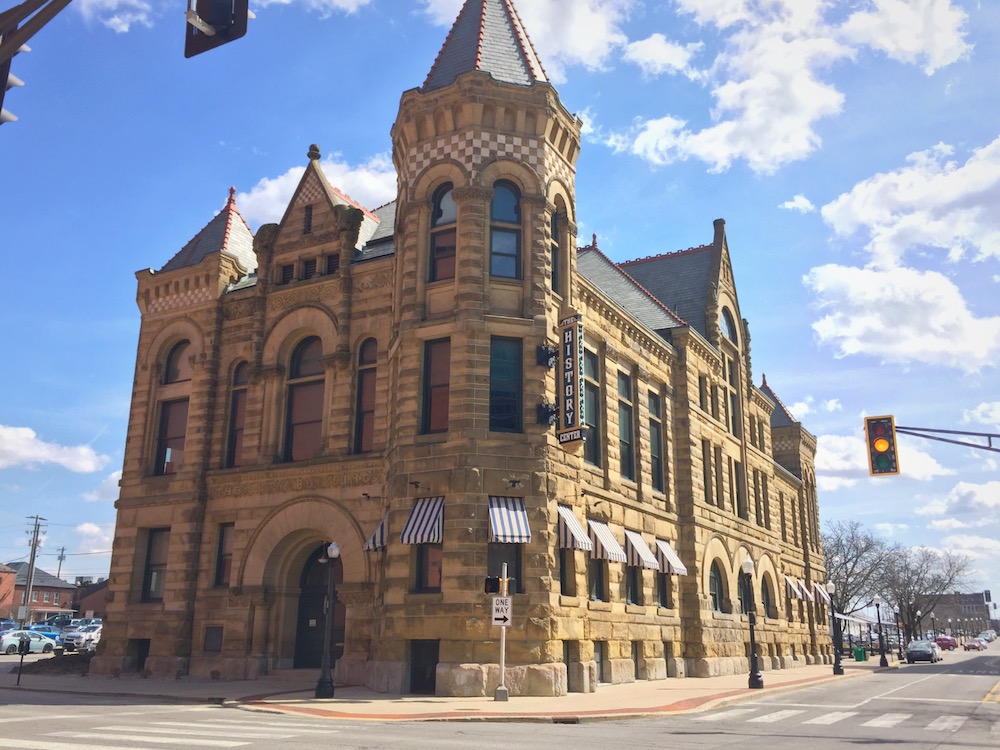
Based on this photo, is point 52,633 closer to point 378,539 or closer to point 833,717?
point 378,539

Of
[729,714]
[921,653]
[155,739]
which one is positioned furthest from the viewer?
[921,653]

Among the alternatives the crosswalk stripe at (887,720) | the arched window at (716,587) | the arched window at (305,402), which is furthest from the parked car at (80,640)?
the crosswalk stripe at (887,720)

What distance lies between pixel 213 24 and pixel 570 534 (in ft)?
60.1

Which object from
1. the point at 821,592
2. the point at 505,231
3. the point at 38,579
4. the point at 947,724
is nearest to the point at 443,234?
the point at 505,231

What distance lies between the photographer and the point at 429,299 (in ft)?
82.4

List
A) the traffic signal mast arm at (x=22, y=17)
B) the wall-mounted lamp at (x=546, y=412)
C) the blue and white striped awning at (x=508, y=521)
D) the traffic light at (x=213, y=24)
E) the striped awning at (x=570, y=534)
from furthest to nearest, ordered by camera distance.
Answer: the wall-mounted lamp at (x=546, y=412) < the striped awning at (x=570, y=534) < the blue and white striped awning at (x=508, y=521) < the traffic signal mast arm at (x=22, y=17) < the traffic light at (x=213, y=24)

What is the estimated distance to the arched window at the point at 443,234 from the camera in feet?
83.3

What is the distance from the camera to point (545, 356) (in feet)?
79.4

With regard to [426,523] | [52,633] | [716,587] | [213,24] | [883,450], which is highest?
[213,24]

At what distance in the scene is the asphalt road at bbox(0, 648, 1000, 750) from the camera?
41.1 ft

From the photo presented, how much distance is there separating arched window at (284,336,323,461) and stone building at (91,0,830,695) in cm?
11

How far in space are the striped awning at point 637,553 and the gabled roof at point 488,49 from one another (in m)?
15.2

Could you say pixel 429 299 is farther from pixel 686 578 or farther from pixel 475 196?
pixel 686 578

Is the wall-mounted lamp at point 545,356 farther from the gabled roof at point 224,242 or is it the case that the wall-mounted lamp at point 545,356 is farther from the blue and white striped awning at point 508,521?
the gabled roof at point 224,242
